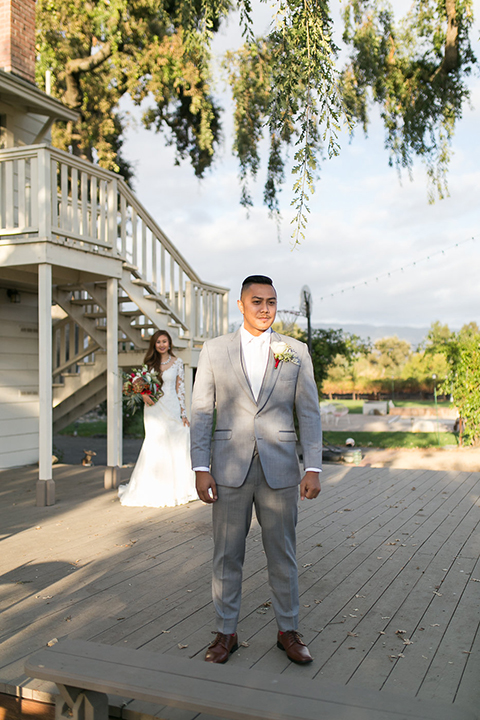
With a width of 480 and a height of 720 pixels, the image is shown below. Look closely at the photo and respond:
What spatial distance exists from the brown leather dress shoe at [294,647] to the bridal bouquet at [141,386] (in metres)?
4.37

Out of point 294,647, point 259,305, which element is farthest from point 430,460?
point 259,305

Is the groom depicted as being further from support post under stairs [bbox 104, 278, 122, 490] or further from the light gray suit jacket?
support post under stairs [bbox 104, 278, 122, 490]

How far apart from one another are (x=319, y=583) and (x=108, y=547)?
1.84 metres

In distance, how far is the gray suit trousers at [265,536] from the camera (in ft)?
9.89

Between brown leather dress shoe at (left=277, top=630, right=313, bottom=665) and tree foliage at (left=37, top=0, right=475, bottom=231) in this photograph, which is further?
tree foliage at (left=37, top=0, right=475, bottom=231)

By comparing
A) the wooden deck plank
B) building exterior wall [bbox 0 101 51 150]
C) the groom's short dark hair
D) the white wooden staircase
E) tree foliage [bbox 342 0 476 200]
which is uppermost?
tree foliage [bbox 342 0 476 200]

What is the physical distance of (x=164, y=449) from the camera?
→ 281 inches

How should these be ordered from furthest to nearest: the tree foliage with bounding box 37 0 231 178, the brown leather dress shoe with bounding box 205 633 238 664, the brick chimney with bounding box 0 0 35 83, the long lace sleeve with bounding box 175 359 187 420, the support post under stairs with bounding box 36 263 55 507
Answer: the tree foliage with bounding box 37 0 231 178, the brick chimney with bounding box 0 0 35 83, the long lace sleeve with bounding box 175 359 187 420, the support post under stairs with bounding box 36 263 55 507, the brown leather dress shoe with bounding box 205 633 238 664

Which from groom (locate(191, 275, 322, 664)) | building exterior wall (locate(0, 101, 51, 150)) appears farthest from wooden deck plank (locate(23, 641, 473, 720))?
building exterior wall (locate(0, 101, 51, 150))

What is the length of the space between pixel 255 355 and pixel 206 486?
69cm

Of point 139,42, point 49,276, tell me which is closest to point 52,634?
point 49,276

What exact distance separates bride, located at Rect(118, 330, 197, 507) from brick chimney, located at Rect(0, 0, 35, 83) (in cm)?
567

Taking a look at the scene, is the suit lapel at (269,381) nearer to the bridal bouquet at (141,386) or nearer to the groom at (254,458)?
the groom at (254,458)

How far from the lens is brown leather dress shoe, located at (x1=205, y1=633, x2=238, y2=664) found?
9.57 feet
